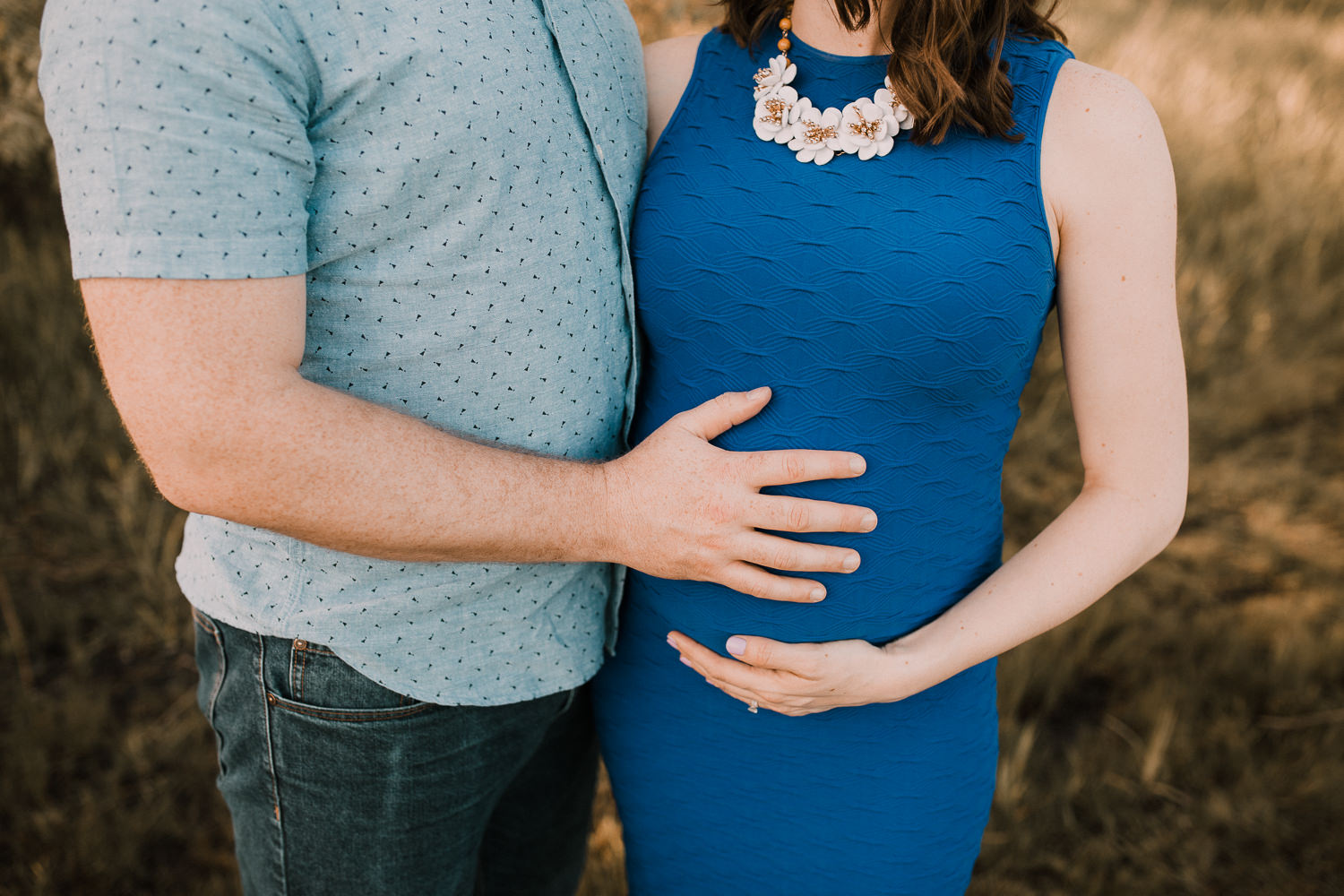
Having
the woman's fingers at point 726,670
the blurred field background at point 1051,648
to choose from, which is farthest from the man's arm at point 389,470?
the blurred field background at point 1051,648

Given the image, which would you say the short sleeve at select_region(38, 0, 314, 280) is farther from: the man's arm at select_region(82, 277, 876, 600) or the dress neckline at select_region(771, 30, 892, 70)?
the dress neckline at select_region(771, 30, 892, 70)

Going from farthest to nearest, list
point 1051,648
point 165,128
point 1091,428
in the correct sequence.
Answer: point 1051,648
point 1091,428
point 165,128

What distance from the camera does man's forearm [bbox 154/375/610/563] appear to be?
981 mm

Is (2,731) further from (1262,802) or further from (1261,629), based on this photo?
(1261,629)

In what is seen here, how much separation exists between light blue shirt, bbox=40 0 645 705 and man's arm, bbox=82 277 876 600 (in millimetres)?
63

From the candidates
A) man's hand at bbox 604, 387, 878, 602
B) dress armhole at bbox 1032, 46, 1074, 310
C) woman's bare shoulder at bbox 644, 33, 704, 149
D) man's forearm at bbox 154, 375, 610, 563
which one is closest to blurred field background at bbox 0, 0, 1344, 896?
woman's bare shoulder at bbox 644, 33, 704, 149

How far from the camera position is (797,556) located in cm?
125

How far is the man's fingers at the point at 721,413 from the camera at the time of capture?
127 cm

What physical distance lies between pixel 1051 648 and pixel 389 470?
2.68m

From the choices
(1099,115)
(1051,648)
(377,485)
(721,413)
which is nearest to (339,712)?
(377,485)

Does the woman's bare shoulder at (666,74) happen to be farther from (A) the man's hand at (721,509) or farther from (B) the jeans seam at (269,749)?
(B) the jeans seam at (269,749)

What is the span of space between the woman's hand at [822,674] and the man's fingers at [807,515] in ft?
0.59

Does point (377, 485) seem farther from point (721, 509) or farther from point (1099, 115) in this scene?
point (1099, 115)

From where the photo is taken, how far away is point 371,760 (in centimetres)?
125
